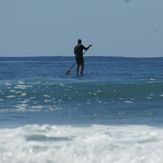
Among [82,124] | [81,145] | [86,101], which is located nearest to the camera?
[81,145]

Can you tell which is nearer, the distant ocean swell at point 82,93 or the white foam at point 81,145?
the white foam at point 81,145

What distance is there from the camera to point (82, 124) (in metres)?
8.44

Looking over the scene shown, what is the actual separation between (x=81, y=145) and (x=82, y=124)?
1830mm

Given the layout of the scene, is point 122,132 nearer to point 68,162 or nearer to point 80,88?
point 68,162

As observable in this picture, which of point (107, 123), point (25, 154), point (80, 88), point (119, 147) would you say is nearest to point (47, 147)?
point (25, 154)

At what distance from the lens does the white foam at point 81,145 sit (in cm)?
618

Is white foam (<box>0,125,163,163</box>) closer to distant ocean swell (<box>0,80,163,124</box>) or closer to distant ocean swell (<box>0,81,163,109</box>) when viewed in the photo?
distant ocean swell (<box>0,80,163,124</box>)
